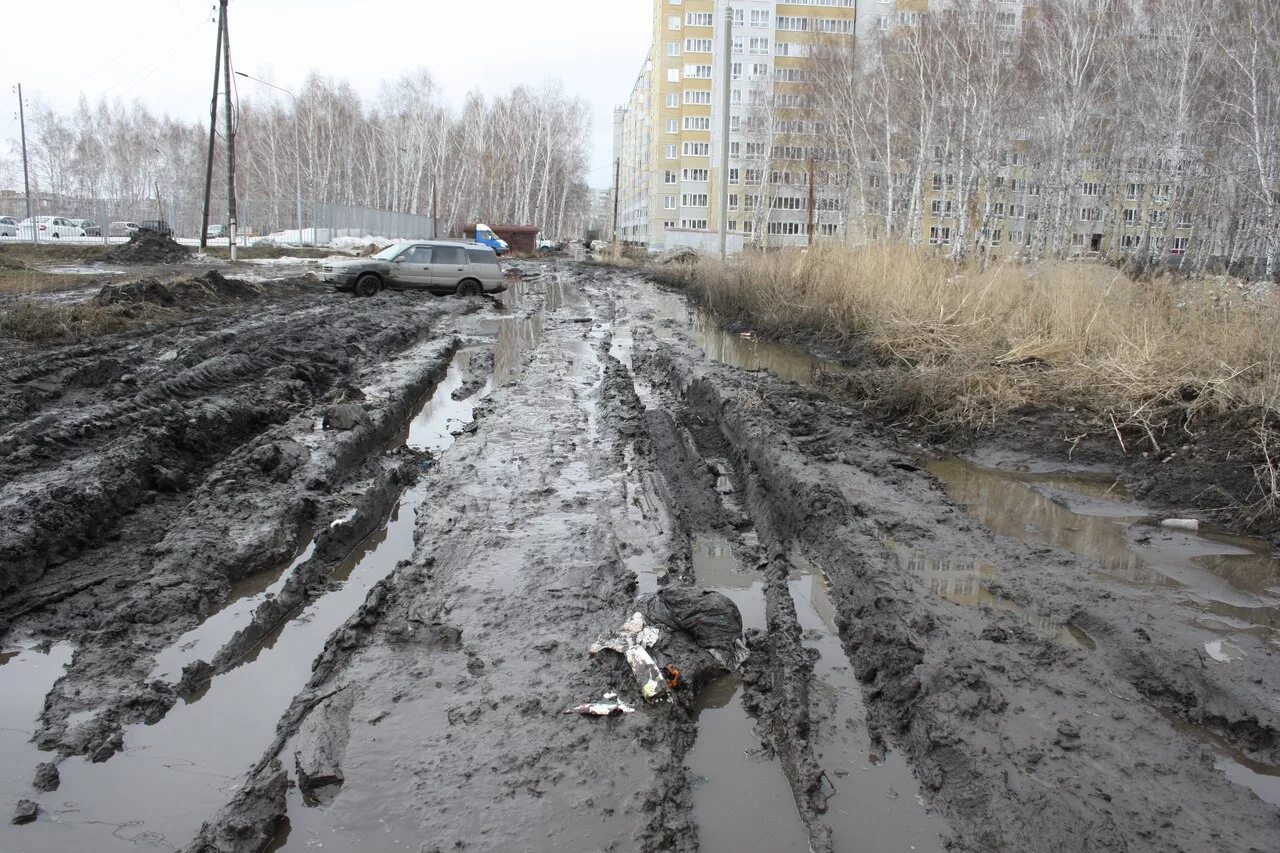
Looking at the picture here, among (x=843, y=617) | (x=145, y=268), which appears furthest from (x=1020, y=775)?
(x=145, y=268)

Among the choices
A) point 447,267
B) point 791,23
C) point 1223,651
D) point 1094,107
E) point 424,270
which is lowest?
point 1223,651

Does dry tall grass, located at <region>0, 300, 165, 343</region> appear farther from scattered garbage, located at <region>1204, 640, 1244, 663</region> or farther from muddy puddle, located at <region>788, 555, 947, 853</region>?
scattered garbage, located at <region>1204, 640, 1244, 663</region>

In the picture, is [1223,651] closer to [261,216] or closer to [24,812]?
[24,812]

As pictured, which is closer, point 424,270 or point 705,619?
point 705,619

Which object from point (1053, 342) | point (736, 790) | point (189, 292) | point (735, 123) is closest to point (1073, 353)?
point (1053, 342)

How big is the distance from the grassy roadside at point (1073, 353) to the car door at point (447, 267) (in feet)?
39.0

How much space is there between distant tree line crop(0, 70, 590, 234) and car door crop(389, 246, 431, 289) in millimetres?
43433

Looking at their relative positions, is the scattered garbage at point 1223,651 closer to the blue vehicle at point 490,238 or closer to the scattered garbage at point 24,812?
the scattered garbage at point 24,812

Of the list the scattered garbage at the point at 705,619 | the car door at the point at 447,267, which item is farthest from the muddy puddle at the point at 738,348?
the scattered garbage at the point at 705,619

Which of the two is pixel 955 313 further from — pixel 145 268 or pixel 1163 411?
pixel 145 268

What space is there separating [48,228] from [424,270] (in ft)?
91.1

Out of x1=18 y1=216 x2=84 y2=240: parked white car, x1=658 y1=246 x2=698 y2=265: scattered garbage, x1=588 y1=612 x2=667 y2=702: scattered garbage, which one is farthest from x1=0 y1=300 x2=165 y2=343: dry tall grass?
x1=18 y1=216 x2=84 y2=240: parked white car

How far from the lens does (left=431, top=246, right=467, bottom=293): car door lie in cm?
2238

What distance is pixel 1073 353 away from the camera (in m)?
9.34
